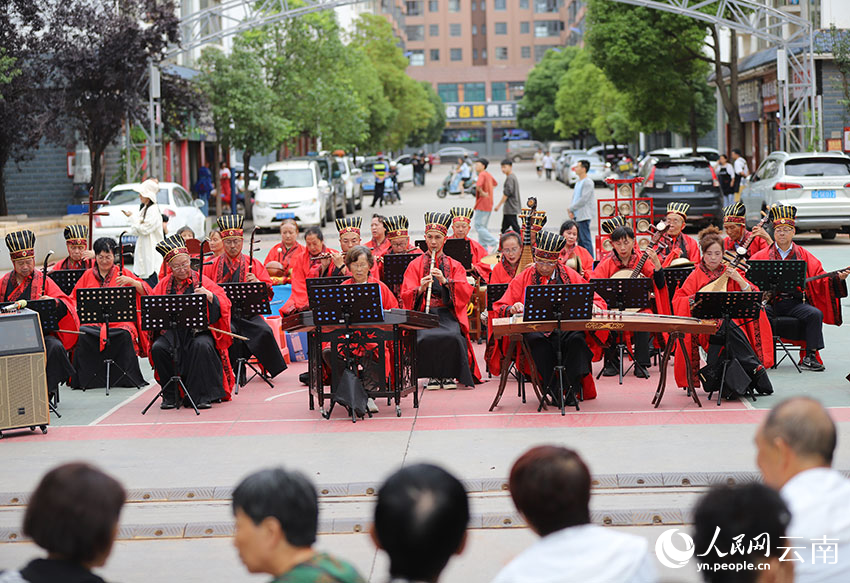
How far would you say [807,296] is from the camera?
12.7 m

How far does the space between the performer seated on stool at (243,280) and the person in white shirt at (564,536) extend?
881 centimetres

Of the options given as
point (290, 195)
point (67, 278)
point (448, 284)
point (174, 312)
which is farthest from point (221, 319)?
point (290, 195)

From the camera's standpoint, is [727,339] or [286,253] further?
[286,253]

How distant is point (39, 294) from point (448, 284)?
391 cm

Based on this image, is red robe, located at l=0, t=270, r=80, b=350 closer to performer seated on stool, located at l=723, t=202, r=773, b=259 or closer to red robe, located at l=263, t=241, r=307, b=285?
red robe, located at l=263, t=241, r=307, b=285

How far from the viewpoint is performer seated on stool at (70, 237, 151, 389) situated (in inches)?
495

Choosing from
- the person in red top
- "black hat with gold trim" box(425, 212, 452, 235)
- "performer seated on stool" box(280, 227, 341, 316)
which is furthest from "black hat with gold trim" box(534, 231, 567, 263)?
the person in red top

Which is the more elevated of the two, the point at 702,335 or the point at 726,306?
the point at 726,306

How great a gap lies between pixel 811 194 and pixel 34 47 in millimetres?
17276

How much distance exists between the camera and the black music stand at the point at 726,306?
10.5 meters

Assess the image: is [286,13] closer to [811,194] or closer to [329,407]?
[811,194]

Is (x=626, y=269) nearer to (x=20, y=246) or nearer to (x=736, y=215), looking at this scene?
(x=736, y=215)

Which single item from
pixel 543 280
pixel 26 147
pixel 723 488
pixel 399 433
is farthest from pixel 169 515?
pixel 26 147

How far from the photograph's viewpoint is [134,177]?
101 feet
